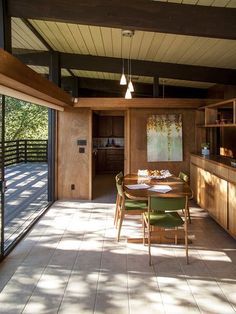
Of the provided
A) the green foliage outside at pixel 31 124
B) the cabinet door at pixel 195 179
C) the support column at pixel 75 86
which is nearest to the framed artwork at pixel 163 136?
the cabinet door at pixel 195 179

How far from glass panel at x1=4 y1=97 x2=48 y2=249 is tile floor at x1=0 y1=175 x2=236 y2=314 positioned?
2.18ft

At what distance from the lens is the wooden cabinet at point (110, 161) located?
1073cm

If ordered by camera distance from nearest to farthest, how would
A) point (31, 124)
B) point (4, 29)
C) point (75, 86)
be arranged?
point (4, 29), point (75, 86), point (31, 124)

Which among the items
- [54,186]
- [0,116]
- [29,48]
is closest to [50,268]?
[0,116]

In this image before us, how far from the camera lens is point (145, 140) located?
6910 millimetres

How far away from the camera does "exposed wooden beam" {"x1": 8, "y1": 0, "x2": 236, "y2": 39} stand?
3283 millimetres

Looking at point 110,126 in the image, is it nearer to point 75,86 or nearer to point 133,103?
point 75,86

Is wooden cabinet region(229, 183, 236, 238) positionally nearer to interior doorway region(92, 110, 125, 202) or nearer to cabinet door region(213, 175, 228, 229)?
cabinet door region(213, 175, 228, 229)

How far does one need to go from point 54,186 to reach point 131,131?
6.60ft

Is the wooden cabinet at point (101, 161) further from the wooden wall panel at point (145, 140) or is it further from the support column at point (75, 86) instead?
the wooden wall panel at point (145, 140)

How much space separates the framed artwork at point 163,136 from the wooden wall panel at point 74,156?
1310 millimetres

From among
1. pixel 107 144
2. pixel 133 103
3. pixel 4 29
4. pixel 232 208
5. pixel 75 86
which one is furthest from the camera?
pixel 107 144

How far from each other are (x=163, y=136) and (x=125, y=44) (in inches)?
90.6

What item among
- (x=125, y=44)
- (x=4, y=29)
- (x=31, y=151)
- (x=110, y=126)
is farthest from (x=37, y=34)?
(x=31, y=151)
